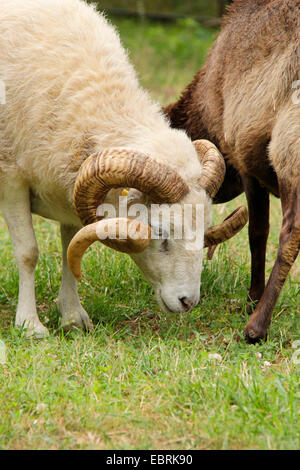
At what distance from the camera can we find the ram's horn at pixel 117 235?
4.16 meters

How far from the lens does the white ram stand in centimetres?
431

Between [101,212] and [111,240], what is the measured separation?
251 millimetres

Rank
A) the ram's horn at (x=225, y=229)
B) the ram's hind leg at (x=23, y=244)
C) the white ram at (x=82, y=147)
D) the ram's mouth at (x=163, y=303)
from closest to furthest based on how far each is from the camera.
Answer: the white ram at (x=82, y=147)
the ram's mouth at (x=163, y=303)
the ram's horn at (x=225, y=229)
the ram's hind leg at (x=23, y=244)

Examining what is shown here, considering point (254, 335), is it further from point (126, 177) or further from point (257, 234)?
point (126, 177)

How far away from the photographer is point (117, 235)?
13.8 feet

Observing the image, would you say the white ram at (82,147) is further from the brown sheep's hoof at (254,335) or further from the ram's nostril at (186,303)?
the brown sheep's hoof at (254,335)

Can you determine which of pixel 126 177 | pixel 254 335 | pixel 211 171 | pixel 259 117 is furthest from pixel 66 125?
pixel 254 335

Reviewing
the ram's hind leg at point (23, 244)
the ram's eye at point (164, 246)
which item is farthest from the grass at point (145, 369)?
the ram's eye at point (164, 246)

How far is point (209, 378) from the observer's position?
3912 millimetres

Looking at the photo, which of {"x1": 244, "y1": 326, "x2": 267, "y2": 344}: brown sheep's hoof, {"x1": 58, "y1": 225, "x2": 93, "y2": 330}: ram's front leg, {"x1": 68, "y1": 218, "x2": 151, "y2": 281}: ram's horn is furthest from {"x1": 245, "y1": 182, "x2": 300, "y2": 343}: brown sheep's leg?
{"x1": 58, "y1": 225, "x2": 93, "y2": 330}: ram's front leg

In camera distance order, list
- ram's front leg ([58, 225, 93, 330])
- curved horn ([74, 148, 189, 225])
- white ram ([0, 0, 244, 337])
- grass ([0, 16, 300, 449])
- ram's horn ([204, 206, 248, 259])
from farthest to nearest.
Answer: ram's front leg ([58, 225, 93, 330])
ram's horn ([204, 206, 248, 259])
white ram ([0, 0, 244, 337])
curved horn ([74, 148, 189, 225])
grass ([0, 16, 300, 449])

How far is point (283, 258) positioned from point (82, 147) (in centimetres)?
145

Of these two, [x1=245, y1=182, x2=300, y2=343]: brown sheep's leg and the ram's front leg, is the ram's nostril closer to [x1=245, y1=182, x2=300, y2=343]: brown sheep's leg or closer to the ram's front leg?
[x1=245, y1=182, x2=300, y2=343]: brown sheep's leg
